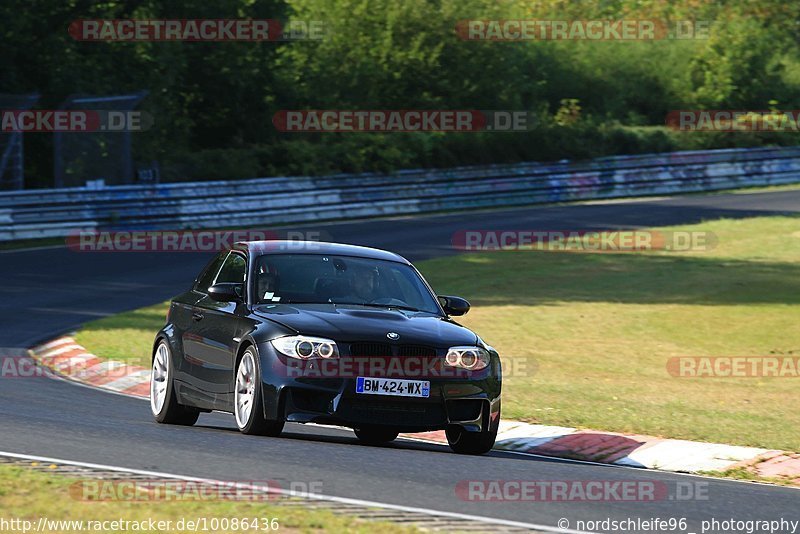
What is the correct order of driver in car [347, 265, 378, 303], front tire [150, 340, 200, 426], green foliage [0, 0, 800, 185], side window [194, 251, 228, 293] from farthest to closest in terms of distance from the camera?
green foliage [0, 0, 800, 185]
side window [194, 251, 228, 293]
front tire [150, 340, 200, 426]
driver in car [347, 265, 378, 303]

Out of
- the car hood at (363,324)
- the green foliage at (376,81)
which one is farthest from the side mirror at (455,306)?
the green foliage at (376,81)

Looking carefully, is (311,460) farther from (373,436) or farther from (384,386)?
(373,436)

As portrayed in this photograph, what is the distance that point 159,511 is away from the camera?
275 inches

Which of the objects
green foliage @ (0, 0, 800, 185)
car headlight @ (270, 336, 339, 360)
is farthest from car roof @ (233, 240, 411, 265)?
green foliage @ (0, 0, 800, 185)

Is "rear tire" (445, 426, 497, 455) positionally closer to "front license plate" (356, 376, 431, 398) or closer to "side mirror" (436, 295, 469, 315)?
"front license plate" (356, 376, 431, 398)

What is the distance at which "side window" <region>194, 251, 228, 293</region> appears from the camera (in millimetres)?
11875

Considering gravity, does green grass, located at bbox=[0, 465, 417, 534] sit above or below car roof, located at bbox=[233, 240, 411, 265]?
below

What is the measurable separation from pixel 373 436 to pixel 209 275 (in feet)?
6.93

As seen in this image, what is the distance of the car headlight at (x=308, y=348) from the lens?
387 inches

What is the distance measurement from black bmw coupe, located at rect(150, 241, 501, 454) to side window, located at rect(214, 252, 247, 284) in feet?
0.05

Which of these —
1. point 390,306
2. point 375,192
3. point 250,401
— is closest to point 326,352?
point 250,401

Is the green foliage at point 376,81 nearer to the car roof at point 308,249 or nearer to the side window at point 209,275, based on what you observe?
the side window at point 209,275

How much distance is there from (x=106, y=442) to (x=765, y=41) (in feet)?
175

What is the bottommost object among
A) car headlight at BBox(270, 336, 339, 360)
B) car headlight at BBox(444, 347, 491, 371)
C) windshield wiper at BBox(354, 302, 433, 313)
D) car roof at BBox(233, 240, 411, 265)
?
car headlight at BBox(444, 347, 491, 371)
